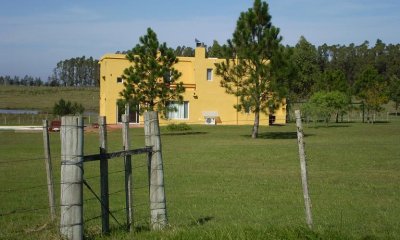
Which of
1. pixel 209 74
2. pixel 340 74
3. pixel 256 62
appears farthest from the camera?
pixel 340 74

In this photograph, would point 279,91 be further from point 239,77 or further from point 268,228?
point 268,228

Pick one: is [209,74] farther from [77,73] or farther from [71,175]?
[77,73]

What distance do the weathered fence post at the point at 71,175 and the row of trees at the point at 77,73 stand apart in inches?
6150

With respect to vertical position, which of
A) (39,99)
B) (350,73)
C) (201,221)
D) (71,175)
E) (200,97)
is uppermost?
(350,73)

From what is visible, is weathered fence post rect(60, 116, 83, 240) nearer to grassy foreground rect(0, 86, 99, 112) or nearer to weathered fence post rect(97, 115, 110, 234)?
weathered fence post rect(97, 115, 110, 234)

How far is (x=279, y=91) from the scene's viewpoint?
33594 mm

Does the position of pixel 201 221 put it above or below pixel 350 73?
below

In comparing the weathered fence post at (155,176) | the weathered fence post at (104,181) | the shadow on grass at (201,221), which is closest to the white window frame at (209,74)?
the shadow on grass at (201,221)

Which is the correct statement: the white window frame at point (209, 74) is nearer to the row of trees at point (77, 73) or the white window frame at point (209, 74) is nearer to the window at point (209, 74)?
the window at point (209, 74)

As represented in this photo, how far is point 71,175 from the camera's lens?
600 cm

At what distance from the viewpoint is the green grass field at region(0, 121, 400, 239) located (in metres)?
6.92

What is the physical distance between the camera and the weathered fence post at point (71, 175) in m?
5.96

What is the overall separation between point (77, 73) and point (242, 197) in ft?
528

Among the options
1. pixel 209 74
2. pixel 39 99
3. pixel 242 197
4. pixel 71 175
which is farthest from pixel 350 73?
pixel 71 175
